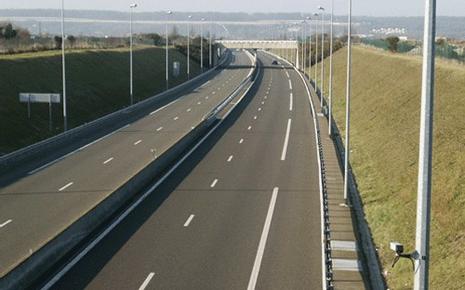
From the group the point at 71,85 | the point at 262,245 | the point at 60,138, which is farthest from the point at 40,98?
the point at 262,245

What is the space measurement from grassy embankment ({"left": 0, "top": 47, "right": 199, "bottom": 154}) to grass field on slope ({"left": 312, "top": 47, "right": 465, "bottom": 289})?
21338mm

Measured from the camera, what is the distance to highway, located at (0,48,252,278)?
75.1 ft

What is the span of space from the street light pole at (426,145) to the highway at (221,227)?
27.7 feet

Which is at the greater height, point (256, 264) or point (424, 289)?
point (424, 289)

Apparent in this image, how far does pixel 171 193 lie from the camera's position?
30.7m

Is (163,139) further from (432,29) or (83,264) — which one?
(432,29)

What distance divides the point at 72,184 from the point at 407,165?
15056mm

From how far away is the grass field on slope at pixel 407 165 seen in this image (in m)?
20.3

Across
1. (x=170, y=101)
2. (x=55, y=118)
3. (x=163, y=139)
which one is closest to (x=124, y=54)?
(x=170, y=101)

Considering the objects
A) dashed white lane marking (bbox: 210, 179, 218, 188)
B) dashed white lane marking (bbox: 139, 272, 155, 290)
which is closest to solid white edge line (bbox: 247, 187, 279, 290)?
dashed white lane marking (bbox: 139, 272, 155, 290)

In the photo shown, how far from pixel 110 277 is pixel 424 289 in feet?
35.8

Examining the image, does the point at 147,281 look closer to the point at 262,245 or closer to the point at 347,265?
the point at 262,245

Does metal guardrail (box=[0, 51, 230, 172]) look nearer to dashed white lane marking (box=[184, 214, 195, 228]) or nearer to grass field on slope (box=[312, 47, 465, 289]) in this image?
dashed white lane marking (box=[184, 214, 195, 228])

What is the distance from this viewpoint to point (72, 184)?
31578 millimetres
